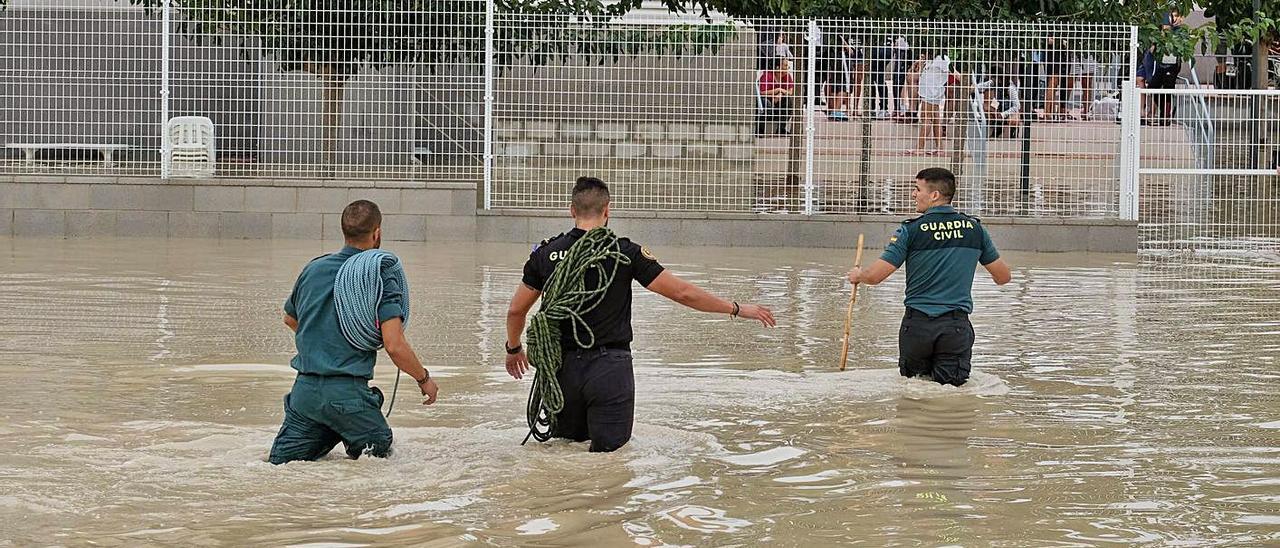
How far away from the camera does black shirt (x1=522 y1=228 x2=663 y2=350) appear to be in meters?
7.24

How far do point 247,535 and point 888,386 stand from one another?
412cm

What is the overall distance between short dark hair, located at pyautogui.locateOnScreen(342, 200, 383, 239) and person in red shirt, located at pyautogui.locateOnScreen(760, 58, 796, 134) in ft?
39.4

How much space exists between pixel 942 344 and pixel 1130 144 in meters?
10.0

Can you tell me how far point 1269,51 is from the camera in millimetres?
26047

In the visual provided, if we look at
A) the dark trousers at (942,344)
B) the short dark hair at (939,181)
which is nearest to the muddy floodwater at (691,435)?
the dark trousers at (942,344)

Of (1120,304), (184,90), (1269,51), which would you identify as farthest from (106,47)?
(1269,51)

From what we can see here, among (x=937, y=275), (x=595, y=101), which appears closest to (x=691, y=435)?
(x=937, y=275)

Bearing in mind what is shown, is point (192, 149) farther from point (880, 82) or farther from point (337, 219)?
point (880, 82)

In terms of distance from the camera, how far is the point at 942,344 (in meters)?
9.09

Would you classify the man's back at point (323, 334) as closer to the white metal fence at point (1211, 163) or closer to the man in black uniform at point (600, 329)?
the man in black uniform at point (600, 329)

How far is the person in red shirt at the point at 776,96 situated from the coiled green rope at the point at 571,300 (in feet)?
37.7

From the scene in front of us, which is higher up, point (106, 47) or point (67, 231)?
point (106, 47)

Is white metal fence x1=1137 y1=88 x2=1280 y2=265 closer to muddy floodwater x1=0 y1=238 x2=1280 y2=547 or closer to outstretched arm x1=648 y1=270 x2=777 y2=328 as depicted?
muddy floodwater x1=0 y1=238 x2=1280 y2=547

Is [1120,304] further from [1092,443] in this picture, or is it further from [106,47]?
[106,47]
